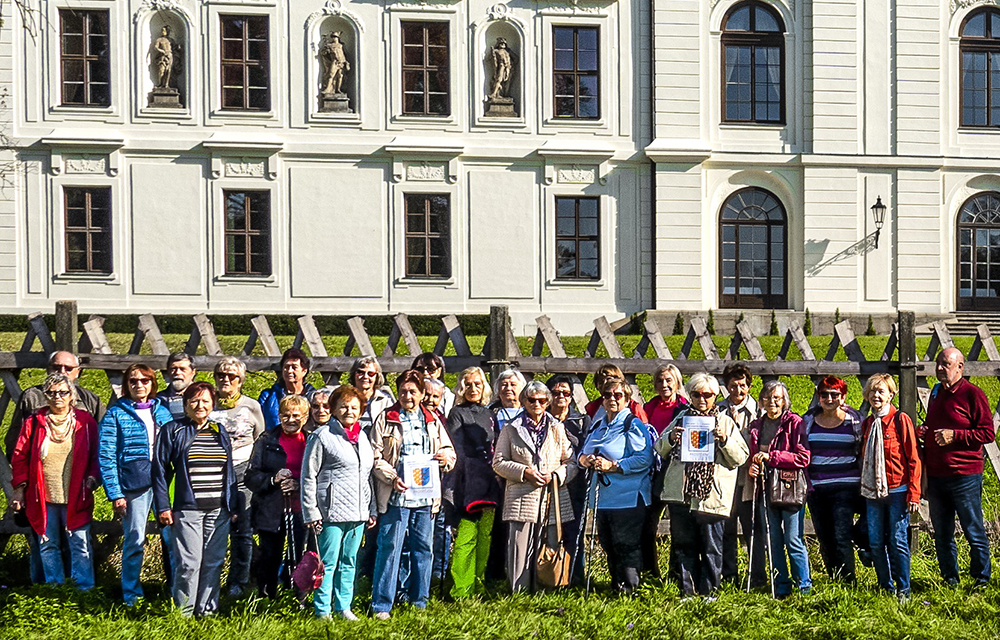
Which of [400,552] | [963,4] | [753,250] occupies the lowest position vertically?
[400,552]

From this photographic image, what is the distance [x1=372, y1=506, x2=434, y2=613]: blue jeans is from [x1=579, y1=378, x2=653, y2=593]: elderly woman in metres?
1.10

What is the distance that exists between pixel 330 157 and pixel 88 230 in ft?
17.1

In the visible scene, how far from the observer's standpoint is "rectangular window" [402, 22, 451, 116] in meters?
23.9

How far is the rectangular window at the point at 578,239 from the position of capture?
24.3m

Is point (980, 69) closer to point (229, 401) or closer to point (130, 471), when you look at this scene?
point (229, 401)

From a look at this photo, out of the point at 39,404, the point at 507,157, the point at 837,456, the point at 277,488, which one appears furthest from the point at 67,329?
the point at 507,157

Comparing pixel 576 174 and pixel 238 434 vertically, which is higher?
pixel 576 174

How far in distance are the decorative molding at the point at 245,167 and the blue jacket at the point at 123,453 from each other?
1708cm

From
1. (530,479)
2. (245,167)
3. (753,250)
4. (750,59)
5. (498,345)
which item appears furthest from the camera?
(753,250)

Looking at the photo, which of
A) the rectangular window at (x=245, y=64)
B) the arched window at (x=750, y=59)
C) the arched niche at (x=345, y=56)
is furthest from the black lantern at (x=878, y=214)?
the rectangular window at (x=245, y=64)

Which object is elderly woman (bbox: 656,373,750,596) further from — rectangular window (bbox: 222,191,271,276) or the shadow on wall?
the shadow on wall

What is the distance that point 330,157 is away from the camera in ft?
77.5

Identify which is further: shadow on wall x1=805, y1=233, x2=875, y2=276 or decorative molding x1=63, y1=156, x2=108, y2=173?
shadow on wall x1=805, y1=233, x2=875, y2=276

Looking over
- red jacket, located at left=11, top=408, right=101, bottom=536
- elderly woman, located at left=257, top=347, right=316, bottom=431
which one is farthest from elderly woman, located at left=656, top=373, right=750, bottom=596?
red jacket, located at left=11, top=408, right=101, bottom=536
